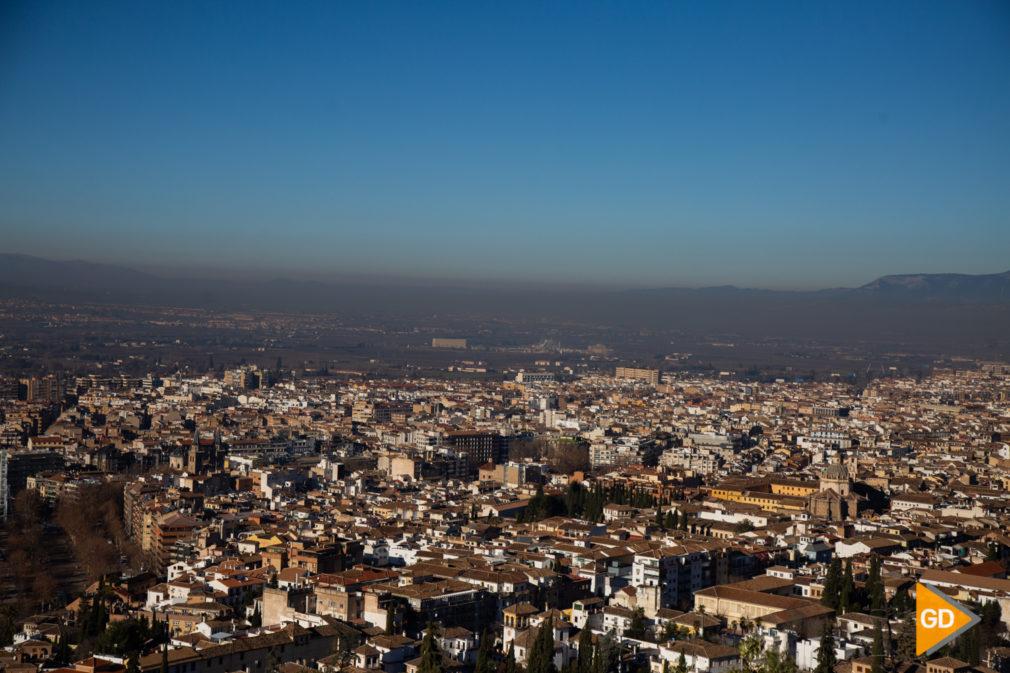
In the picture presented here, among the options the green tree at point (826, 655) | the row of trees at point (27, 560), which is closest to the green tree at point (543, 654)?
the green tree at point (826, 655)

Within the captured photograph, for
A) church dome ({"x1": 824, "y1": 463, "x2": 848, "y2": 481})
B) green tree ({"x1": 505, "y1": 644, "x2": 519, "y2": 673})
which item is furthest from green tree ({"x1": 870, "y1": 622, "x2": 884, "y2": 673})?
church dome ({"x1": 824, "y1": 463, "x2": 848, "y2": 481})

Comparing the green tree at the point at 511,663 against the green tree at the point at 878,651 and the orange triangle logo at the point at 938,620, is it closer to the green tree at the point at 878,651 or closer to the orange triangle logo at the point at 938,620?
the green tree at the point at 878,651

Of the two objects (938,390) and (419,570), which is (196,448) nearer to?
(419,570)

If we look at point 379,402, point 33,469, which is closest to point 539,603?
point 33,469

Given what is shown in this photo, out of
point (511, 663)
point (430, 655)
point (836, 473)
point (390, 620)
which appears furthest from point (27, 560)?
point (836, 473)

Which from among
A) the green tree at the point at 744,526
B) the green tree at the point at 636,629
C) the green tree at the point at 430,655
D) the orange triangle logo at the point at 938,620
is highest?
the orange triangle logo at the point at 938,620

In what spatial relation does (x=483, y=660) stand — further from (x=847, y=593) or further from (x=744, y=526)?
(x=744, y=526)
